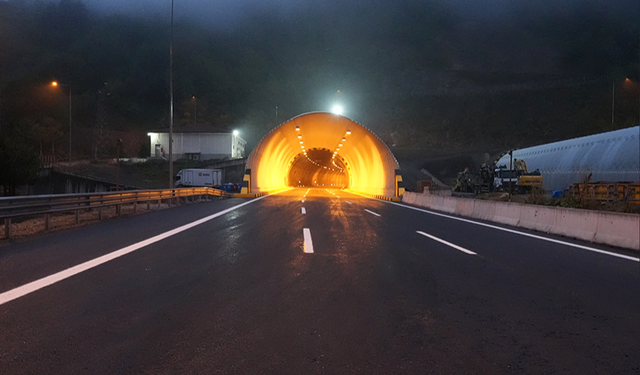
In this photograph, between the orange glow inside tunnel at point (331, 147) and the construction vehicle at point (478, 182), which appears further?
the construction vehicle at point (478, 182)

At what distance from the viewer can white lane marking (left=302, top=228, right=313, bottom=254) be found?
905 centimetres

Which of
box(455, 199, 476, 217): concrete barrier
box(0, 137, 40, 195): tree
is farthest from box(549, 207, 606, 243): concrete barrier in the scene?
box(0, 137, 40, 195): tree

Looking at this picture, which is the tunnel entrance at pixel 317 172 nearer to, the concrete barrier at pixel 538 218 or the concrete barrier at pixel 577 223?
the concrete barrier at pixel 538 218

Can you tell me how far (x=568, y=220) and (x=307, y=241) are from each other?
739 cm

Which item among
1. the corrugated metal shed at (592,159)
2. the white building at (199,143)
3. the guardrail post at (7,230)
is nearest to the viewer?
the guardrail post at (7,230)

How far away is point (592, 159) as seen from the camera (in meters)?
32.7

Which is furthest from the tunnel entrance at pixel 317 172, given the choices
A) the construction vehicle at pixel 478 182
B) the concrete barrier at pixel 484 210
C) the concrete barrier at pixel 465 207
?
the concrete barrier at pixel 484 210

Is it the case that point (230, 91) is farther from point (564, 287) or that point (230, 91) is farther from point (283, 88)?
point (564, 287)

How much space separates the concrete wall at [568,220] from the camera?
10.2 m

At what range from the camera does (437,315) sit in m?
4.94

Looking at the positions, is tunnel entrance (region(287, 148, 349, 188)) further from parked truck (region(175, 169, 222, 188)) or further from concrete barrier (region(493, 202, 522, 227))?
concrete barrier (region(493, 202, 522, 227))

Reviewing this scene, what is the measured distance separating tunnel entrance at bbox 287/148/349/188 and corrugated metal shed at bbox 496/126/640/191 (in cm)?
2825

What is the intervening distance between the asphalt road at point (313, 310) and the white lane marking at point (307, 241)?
11cm

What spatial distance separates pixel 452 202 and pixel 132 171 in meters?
50.2
